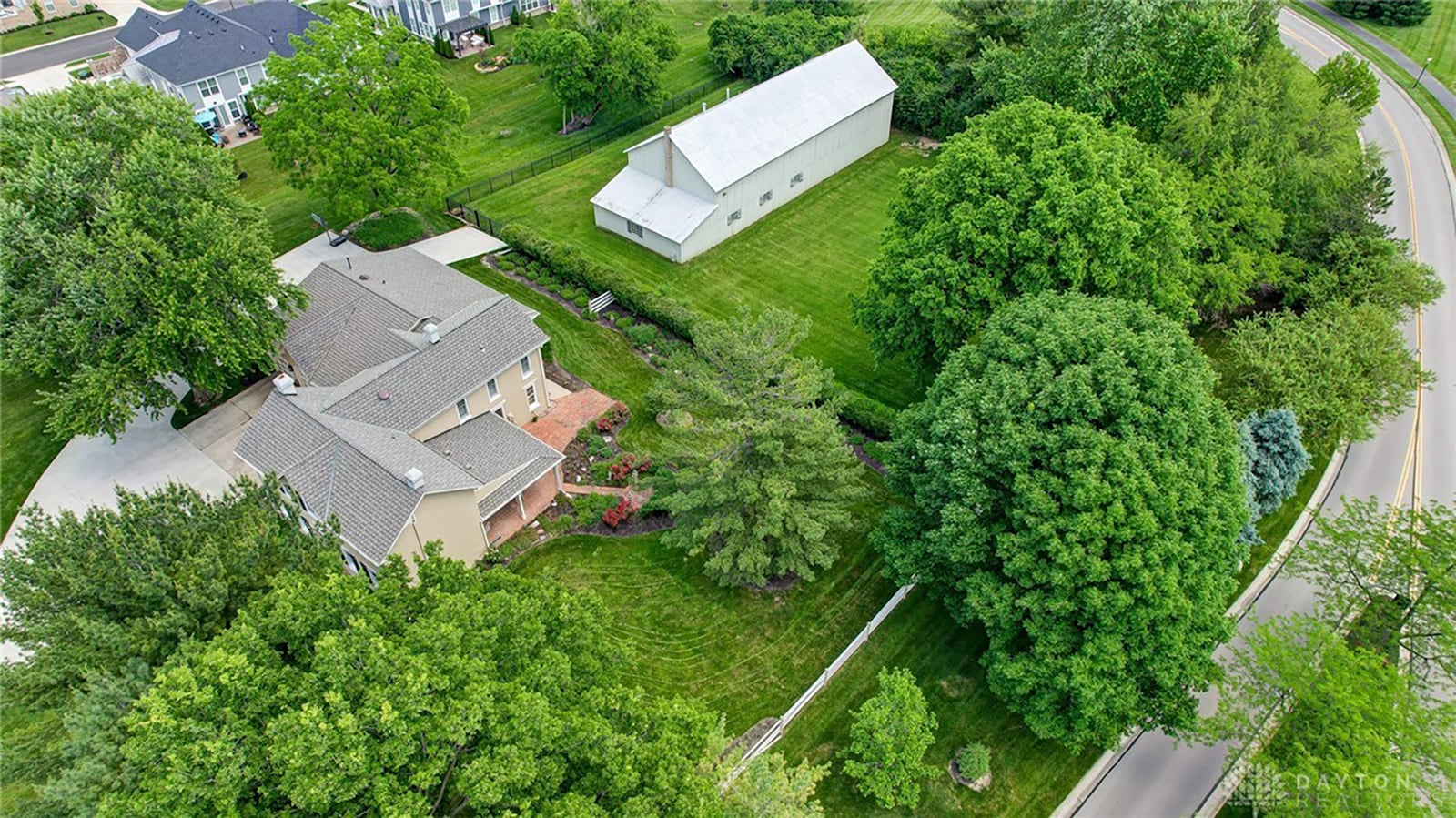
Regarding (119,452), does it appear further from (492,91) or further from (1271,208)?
(1271,208)

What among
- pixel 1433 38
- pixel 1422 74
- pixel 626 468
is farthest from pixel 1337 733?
pixel 1433 38

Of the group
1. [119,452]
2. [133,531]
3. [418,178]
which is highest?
[133,531]

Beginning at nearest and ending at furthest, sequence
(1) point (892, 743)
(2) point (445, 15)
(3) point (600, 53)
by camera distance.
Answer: (1) point (892, 743)
(3) point (600, 53)
(2) point (445, 15)

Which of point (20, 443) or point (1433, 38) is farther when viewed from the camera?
point (1433, 38)

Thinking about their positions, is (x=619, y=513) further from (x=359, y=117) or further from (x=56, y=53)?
(x=56, y=53)

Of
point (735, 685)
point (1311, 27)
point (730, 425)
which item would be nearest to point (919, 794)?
point (735, 685)

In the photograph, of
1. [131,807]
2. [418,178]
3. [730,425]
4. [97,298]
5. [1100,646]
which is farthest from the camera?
[418,178]

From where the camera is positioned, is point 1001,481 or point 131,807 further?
point 1001,481
